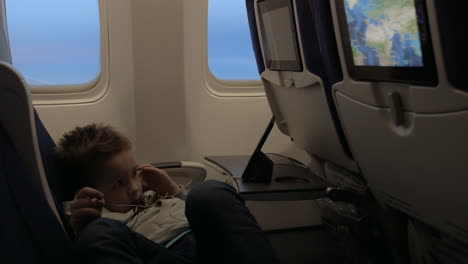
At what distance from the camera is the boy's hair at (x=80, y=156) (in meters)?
1.48

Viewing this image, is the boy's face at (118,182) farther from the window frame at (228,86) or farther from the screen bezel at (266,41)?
the window frame at (228,86)

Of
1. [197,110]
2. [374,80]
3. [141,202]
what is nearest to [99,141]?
[141,202]

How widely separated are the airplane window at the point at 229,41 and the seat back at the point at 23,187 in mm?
1604

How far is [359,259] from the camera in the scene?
188 cm

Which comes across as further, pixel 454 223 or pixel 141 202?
pixel 141 202

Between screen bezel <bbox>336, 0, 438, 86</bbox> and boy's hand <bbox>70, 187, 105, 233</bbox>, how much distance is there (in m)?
0.76

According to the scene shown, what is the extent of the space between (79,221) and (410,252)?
3.62ft

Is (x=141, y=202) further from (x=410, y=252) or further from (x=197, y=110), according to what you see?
(x=197, y=110)

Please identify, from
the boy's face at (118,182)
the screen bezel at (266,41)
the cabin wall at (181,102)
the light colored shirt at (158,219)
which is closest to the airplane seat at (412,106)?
the screen bezel at (266,41)

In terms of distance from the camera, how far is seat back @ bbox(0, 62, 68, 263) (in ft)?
3.67

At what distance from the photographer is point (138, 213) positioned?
1.51m

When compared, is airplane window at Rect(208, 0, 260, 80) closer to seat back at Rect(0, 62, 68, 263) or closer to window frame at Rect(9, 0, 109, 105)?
window frame at Rect(9, 0, 109, 105)

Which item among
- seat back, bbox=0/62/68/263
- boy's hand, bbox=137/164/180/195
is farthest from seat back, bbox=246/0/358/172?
seat back, bbox=0/62/68/263

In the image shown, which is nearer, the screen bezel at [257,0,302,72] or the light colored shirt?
the light colored shirt
